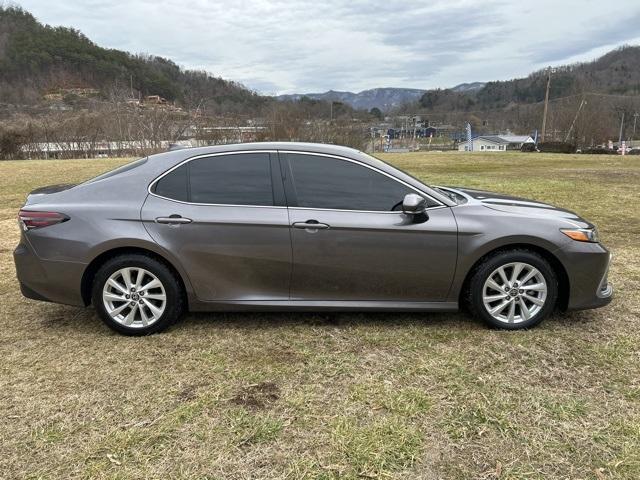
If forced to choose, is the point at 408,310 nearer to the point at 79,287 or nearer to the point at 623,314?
the point at 623,314

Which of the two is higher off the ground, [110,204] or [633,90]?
[633,90]

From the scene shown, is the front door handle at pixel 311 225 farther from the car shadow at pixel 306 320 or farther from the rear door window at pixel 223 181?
the car shadow at pixel 306 320

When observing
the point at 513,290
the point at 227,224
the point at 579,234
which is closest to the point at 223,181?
the point at 227,224

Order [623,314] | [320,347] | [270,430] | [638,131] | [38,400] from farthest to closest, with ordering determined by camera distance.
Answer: [638,131], [623,314], [320,347], [38,400], [270,430]

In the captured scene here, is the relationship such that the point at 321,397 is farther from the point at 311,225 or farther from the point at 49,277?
the point at 49,277

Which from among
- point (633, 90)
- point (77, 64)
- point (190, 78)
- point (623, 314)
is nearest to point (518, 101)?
point (633, 90)

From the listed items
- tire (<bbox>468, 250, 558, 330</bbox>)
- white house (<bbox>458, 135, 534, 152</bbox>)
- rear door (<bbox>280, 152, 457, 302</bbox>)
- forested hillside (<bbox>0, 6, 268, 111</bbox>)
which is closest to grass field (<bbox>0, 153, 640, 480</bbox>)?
tire (<bbox>468, 250, 558, 330</bbox>)

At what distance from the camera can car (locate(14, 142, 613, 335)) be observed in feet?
12.1

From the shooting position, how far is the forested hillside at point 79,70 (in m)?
72.6

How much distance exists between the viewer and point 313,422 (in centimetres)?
274

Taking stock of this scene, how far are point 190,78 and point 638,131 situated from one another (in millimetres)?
78984

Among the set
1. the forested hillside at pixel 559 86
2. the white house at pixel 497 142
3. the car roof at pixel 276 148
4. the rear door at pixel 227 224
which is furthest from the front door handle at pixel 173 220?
the white house at pixel 497 142

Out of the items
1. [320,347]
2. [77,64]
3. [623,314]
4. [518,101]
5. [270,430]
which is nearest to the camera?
[270,430]

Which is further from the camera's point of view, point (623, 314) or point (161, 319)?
point (623, 314)
